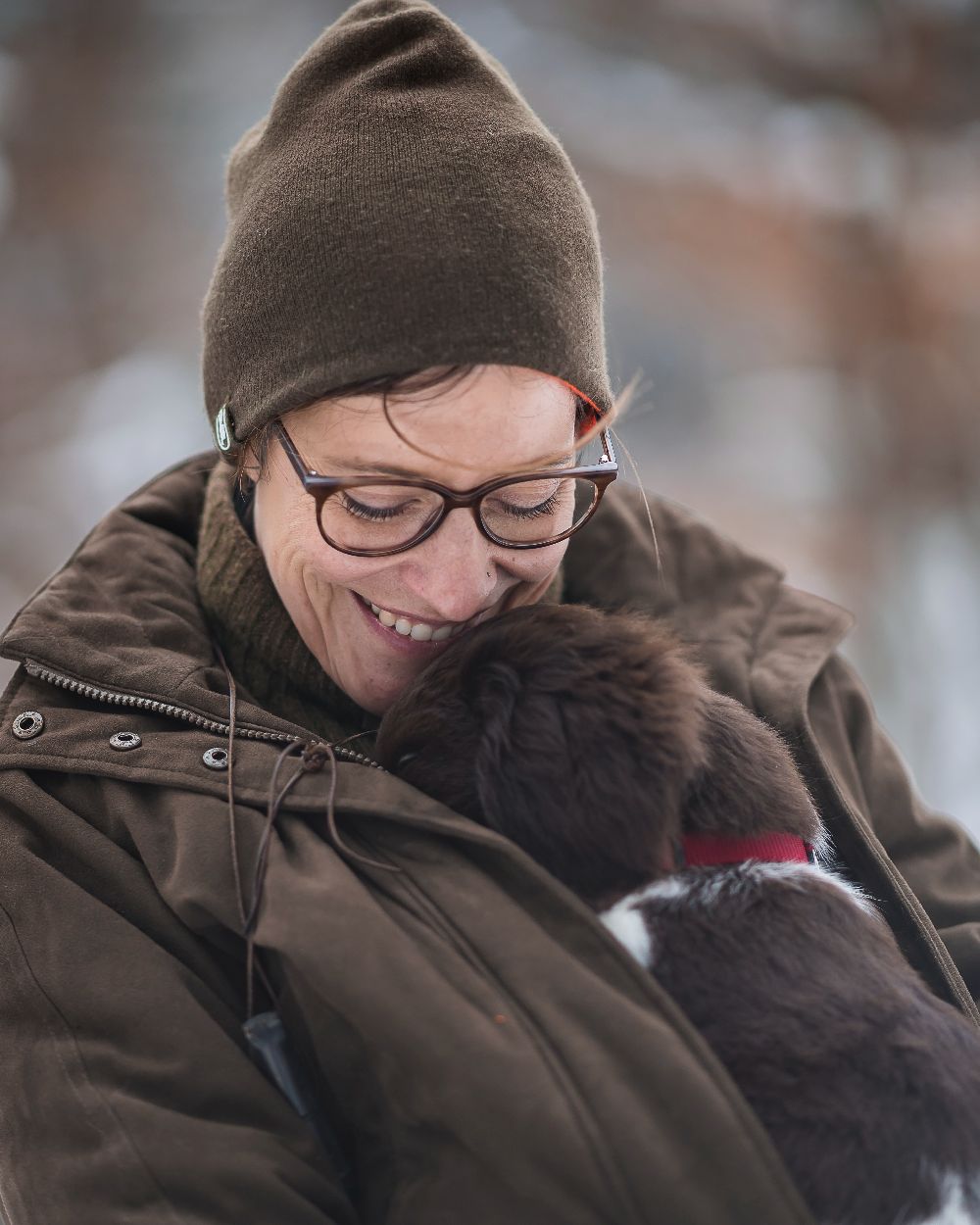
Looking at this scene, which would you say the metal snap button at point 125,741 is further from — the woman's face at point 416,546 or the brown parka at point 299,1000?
the woman's face at point 416,546

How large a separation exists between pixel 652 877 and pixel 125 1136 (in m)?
0.70

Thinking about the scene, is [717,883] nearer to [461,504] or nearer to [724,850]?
[724,850]

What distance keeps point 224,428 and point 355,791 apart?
0.68m

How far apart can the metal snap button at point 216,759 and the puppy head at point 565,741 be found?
22cm

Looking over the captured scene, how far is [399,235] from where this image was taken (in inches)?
62.6

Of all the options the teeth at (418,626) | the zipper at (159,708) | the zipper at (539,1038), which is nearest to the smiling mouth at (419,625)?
the teeth at (418,626)

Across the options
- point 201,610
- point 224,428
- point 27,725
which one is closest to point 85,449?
point 201,610

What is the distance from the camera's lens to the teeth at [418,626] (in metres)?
1.80

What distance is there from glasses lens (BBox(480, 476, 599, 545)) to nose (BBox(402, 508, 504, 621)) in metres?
0.03

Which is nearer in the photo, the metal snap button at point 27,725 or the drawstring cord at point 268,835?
the drawstring cord at point 268,835

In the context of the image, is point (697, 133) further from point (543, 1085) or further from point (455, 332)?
point (543, 1085)

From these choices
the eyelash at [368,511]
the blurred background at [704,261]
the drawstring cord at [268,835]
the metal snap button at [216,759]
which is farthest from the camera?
the blurred background at [704,261]

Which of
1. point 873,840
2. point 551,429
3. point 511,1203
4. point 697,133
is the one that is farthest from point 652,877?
point 697,133

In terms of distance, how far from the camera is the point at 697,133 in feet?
16.6
